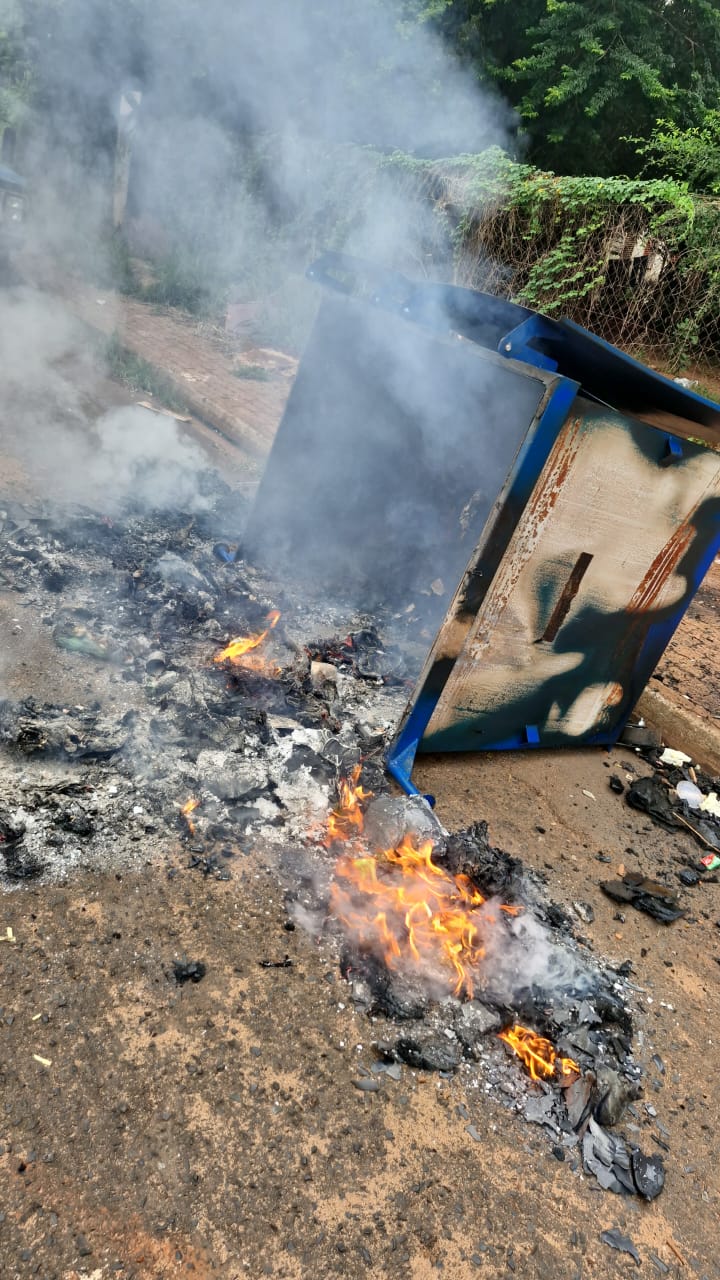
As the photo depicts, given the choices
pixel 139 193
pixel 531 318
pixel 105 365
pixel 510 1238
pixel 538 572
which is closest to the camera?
pixel 510 1238

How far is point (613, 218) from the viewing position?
9367 millimetres

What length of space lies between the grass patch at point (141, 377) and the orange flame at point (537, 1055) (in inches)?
296

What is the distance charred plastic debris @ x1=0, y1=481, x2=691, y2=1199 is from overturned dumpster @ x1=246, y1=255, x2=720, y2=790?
62cm

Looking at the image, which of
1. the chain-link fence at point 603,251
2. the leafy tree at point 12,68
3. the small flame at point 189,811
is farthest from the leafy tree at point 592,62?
the small flame at point 189,811

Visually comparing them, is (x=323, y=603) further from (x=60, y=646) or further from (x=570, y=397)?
(x=570, y=397)

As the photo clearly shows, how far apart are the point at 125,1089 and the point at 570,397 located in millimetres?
2879

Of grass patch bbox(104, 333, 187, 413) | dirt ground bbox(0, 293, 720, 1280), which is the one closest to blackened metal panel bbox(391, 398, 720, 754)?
dirt ground bbox(0, 293, 720, 1280)

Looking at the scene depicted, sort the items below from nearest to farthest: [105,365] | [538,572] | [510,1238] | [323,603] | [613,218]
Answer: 1. [510,1238]
2. [538,572]
3. [323,603]
4. [105,365]
5. [613,218]

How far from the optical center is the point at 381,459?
5555 mm

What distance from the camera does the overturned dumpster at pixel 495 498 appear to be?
10.8 feet

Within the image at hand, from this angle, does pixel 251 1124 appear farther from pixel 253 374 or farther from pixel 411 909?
pixel 253 374

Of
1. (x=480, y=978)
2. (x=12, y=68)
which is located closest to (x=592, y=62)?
(x=12, y=68)

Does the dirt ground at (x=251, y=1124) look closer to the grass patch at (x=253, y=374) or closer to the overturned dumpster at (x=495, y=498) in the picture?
the overturned dumpster at (x=495, y=498)

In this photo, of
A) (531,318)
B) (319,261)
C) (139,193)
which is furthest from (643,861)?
(139,193)
